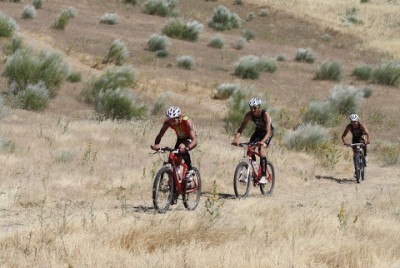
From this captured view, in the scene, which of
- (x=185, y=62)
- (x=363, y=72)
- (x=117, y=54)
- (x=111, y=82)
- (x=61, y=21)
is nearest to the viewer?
(x=111, y=82)

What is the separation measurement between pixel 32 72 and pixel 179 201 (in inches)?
444

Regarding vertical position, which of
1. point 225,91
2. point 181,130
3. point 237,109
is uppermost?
point 225,91

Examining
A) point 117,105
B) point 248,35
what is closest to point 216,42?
point 248,35

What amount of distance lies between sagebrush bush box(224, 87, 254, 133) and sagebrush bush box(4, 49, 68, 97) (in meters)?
5.77

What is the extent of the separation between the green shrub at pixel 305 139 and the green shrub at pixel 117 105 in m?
4.93

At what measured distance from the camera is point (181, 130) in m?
9.70

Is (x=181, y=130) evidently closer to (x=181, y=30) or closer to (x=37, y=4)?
(x=181, y=30)

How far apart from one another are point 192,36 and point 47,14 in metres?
7.69

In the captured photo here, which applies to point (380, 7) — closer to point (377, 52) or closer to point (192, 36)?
point (377, 52)

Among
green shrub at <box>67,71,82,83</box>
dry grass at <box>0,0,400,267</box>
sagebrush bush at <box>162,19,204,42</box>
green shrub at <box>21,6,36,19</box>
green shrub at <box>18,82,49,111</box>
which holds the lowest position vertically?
dry grass at <box>0,0,400,267</box>

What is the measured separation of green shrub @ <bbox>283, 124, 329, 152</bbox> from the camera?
18672 millimetres

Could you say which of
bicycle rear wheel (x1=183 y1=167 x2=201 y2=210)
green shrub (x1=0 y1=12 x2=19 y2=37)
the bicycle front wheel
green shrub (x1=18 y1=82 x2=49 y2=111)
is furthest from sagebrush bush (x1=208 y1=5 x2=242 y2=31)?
bicycle rear wheel (x1=183 y1=167 x2=201 y2=210)

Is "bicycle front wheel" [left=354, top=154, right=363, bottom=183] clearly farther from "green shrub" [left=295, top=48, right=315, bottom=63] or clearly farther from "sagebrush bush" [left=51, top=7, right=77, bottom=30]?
"green shrub" [left=295, top=48, right=315, bottom=63]

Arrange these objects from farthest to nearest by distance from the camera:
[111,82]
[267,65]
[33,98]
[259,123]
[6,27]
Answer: [267,65] < [6,27] < [111,82] < [33,98] < [259,123]
